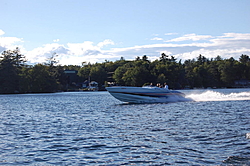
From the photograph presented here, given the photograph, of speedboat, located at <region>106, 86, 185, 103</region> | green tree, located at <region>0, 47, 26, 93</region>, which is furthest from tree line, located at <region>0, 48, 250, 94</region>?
speedboat, located at <region>106, 86, 185, 103</region>

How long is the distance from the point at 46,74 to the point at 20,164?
121 meters

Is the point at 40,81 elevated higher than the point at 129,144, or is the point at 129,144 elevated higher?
the point at 40,81

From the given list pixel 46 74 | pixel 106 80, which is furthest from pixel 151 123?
pixel 106 80

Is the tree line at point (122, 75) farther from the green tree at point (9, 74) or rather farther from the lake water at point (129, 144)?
the lake water at point (129, 144)

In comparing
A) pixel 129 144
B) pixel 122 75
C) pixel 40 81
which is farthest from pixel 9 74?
pixel 129 144

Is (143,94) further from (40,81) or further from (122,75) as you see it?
(122,75)

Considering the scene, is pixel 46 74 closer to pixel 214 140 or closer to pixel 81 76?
pixel 81 76

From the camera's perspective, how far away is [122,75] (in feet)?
534

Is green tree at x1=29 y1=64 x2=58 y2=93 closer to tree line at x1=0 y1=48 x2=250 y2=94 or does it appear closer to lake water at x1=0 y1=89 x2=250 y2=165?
tree line at x1=0 y1=48 x2=250 y2=94

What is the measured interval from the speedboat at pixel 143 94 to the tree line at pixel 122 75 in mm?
80519

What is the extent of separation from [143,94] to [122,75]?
118162 millimetres

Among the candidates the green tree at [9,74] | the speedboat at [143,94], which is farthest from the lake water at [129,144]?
the green tree at [9,74]

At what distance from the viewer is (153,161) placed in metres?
13.0

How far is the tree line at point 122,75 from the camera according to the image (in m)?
125
